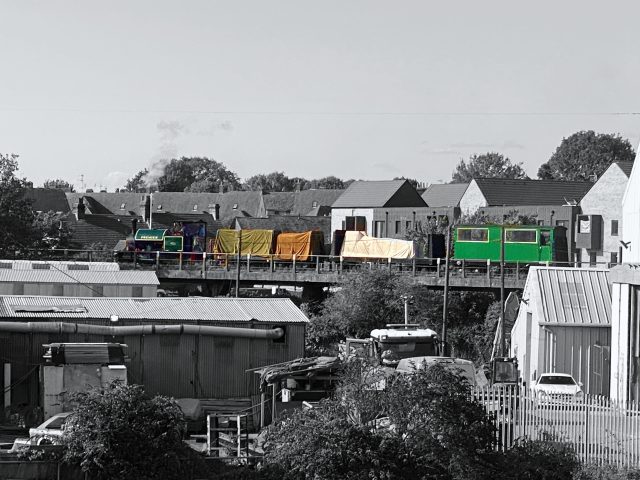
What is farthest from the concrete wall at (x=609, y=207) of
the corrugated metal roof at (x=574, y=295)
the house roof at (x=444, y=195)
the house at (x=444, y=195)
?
the corrugated metal roof at (x=574, y=295)

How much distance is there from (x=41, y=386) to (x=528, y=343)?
18.8 metres

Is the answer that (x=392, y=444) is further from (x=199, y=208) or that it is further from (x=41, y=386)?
(x=199, y=208)

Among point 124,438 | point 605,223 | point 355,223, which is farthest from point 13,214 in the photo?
point 124,438

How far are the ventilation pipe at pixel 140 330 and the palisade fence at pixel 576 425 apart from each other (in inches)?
450

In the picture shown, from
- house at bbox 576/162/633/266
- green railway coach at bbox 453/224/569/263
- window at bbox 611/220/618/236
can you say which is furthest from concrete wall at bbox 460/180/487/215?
green railway coach at bbox 453/224/569/263

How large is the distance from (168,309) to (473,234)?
3900 centimetres

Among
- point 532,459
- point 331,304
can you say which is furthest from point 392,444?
point 331,304

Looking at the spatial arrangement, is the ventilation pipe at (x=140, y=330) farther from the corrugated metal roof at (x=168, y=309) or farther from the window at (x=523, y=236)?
the window at (x=523, y=236)

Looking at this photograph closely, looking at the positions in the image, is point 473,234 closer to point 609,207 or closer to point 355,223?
Answer: point 609,207

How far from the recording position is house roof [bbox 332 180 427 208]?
4247 inches

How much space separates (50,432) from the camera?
26.6 metres

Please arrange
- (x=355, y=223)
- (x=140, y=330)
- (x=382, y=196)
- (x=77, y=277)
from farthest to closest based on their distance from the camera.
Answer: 1. (x=382, y=196)
2. (x=355, y=223)
3. (x=77, y=277)
4. (x=140, y=330)

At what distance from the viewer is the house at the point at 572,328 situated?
40875mm

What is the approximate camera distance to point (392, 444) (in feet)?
74.7
